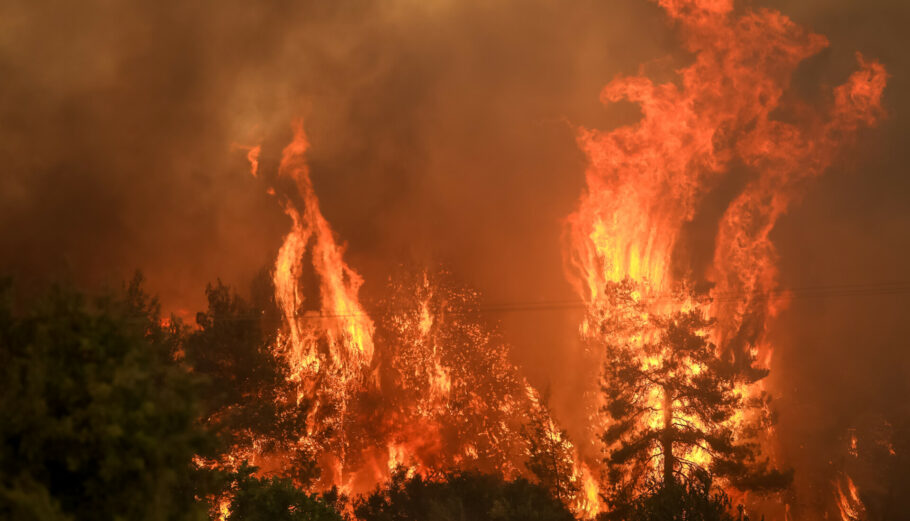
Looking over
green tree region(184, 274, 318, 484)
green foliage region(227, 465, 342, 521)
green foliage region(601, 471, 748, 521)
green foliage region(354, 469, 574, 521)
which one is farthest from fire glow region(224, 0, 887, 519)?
green foliage region(227, 465, 342, 521)

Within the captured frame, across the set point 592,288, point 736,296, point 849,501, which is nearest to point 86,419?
point 592,288

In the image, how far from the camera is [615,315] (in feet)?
98.0

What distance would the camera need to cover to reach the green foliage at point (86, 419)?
848 cm

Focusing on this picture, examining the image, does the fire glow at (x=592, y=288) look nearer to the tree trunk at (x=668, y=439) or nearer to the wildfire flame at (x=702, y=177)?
the wildfire flame at (x=702, y=177)

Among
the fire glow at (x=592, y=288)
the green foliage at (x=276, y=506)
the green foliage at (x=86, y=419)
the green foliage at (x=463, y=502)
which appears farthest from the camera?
the fire glow at (x=592, y=288)

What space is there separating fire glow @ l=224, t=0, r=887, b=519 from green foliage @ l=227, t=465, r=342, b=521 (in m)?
19.3

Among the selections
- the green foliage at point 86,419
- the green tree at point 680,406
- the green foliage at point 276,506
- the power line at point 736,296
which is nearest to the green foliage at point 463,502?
the green tree at point 680,406

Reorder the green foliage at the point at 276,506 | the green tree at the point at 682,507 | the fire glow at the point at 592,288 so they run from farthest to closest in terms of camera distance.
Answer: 1. the fire glow at the point at 592,288
2. the green tree at the point at 682,507
3. the green foliage at the point at 276,506

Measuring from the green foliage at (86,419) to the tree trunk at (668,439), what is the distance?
18895 millimetres

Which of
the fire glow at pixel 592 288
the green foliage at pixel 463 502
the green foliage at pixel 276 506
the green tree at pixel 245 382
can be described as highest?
the fire glow at pixel 592 288

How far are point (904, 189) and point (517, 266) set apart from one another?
3442 centimetres

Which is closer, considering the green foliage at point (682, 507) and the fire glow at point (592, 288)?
the green foliage at point (682, 507)

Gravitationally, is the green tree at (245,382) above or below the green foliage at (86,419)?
above

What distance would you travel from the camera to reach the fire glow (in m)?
38.7
